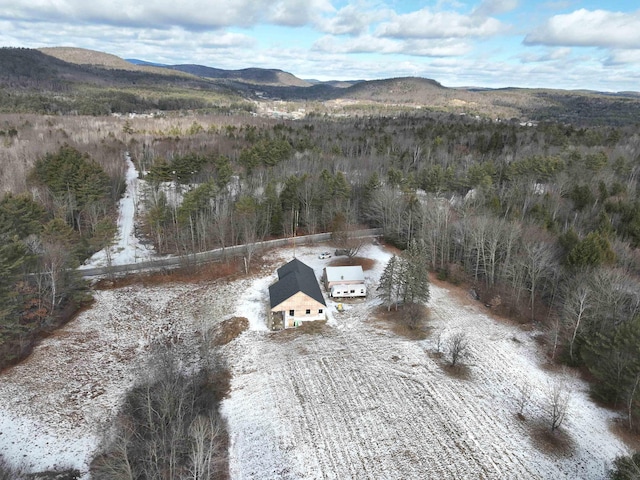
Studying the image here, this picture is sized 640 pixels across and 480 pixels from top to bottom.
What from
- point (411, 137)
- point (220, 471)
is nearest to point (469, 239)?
point (220, 471)

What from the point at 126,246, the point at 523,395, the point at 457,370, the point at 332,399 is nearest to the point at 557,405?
the point at 523,395

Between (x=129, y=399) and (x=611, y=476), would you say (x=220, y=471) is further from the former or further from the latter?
(x=611, y=476)

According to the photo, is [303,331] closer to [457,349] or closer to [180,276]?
[457,349]

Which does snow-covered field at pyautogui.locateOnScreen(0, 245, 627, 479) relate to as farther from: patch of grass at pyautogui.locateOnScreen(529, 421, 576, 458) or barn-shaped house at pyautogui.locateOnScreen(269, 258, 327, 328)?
barn-shaped house at pyautogui.locateOnScreen(269, 258, 327, 328)

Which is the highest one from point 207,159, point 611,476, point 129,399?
point 207,159

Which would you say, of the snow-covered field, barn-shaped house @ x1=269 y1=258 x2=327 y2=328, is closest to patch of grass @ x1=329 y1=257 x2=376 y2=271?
the snow-covered field
